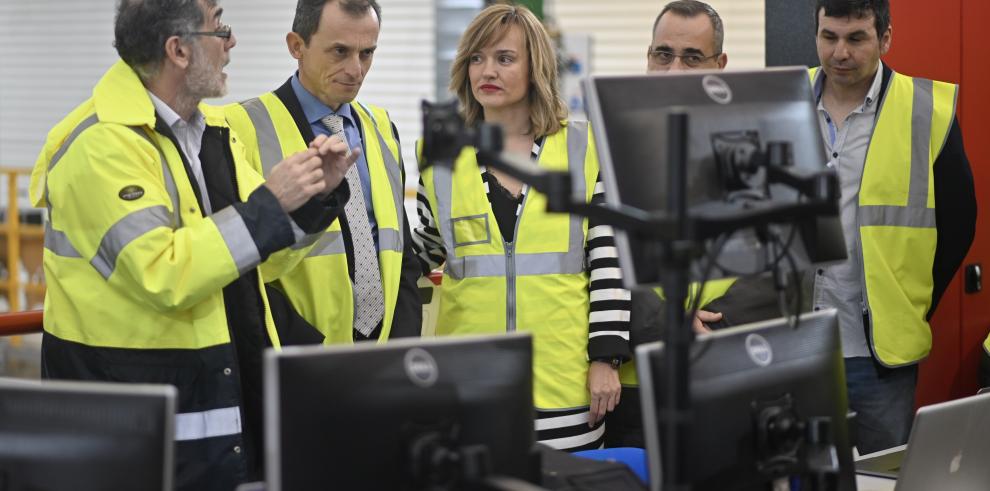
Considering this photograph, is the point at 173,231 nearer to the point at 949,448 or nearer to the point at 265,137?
the point at 265,137

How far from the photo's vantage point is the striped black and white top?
3.20 meters

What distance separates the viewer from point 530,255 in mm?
3182

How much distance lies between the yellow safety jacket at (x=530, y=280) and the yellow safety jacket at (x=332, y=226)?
16 centimetres

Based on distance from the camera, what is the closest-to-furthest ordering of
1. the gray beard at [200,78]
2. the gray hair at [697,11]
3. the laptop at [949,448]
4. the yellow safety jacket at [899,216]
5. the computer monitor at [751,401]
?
the computer monitor at [751,401], the laptop at [949,448], the gray beard at [200,78], the yellow safety jacket at [899,216], the gray hair at [697,11]

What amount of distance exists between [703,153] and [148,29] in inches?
54.3

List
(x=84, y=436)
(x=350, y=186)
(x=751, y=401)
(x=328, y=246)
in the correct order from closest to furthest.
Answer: (x=84, y=436) < (x=751, y=401) < (x=328, y=246) < (x=350, y=186)

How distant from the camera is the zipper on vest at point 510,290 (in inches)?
125

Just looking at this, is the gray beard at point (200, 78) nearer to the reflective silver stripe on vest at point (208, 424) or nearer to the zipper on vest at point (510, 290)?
the reflective silver stripe on vest at point (208, 424)

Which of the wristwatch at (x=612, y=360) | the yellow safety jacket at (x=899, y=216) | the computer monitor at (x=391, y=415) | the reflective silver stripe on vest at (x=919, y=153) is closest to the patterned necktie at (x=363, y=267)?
the wristwatch at (x=612, y=360)

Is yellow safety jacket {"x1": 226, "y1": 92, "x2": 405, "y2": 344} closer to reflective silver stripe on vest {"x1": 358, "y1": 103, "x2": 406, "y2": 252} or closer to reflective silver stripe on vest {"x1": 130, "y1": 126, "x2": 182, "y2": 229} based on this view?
reflective silver stripe on vest {"x1": 358, "y1": 103, "x2": 406, "y2": 252}

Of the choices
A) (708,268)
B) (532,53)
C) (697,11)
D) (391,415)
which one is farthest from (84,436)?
(697,11)

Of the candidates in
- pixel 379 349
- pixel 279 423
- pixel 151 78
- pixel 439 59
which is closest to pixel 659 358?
pixel 379 349

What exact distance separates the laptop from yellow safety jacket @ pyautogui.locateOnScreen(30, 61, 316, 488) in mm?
1385

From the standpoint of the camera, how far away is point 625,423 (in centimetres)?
334
